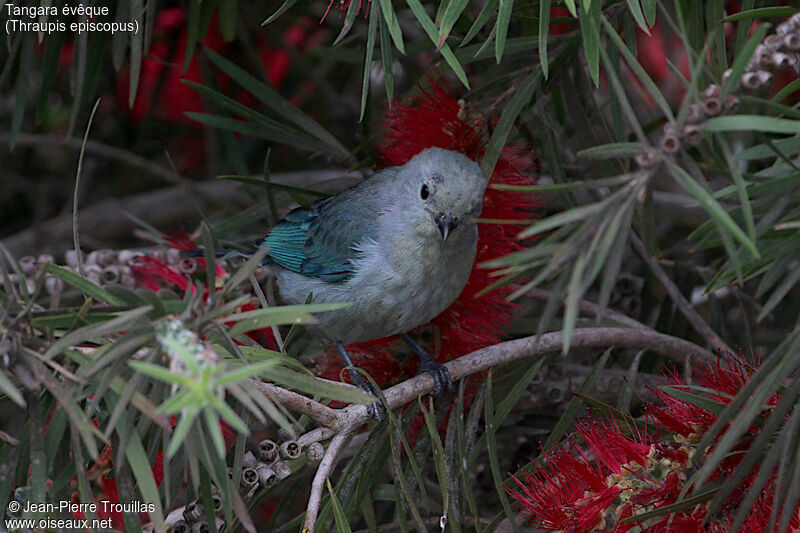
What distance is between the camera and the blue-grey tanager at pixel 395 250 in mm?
1856

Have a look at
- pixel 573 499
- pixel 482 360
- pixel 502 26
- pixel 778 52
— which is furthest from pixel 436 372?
pixel 778 52

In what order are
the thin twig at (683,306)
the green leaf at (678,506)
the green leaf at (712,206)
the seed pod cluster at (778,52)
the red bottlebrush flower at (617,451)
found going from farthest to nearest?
1. the thin twig at (683,306)
2. the red bottlebrush flower at (617,451)
3. the green leaf at (678,506)
4. the seed pod cluster at (778,52)
5. the green leaf at (712,206)

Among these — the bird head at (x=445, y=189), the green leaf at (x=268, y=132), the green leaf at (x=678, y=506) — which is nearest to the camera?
the green leaf at (x=678, y=506)

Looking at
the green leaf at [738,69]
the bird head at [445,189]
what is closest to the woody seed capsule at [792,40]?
the green leaf at [738,69]

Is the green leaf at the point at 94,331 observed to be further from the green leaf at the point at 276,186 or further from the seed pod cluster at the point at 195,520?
the green leaf at the point at 276,186

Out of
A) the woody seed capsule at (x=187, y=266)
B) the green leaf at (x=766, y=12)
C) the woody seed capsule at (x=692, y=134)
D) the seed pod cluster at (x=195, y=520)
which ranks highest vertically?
the green leaf at (x=766, y=12)

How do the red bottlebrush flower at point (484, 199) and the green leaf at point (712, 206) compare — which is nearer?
the green leaf at point (712, 206)

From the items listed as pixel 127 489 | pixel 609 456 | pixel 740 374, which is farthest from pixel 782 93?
pixel 127 489

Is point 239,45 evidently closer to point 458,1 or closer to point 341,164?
point 341,164

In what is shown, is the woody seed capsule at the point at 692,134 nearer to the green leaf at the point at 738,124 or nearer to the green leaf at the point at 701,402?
the green leaf at the point at 738,124

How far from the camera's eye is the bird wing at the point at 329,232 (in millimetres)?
2129

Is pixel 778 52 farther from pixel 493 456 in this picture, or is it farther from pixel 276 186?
pixel 276 186

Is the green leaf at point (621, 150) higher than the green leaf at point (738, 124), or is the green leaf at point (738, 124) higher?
the green leaf at point (738, 124)

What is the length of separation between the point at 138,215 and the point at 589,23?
2210mm
